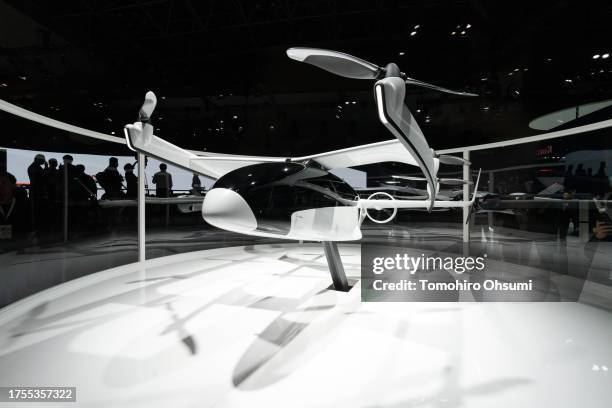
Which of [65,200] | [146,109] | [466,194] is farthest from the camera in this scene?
[466,194]

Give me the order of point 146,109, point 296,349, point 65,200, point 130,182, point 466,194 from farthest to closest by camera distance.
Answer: point 466,194 → point 130,182 → point 65,200 → point 146,109 → point 296,349

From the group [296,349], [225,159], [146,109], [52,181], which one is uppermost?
[146,109]

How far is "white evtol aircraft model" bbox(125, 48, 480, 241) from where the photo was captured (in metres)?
1.80

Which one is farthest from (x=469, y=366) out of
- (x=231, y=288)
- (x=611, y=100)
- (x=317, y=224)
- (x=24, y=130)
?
(x=24, y=130)

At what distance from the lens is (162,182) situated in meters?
5.20

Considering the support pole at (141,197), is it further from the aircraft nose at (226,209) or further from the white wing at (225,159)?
the aircraft nose at (226,209)

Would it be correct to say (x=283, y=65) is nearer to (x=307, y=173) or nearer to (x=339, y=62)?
(x=307, y=173)

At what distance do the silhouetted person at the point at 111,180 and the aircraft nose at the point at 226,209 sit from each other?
11.4 ft

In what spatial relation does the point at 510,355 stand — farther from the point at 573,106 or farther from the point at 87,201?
the point at 87,201

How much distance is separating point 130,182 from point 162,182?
533 mm

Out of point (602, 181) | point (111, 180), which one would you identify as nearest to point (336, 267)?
point (602, 181)

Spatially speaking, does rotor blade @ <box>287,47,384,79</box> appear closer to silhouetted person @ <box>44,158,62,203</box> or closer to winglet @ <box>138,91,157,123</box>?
winglet @ <box>138,91,157,123</box>

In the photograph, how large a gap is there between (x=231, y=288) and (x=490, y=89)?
16.9ft

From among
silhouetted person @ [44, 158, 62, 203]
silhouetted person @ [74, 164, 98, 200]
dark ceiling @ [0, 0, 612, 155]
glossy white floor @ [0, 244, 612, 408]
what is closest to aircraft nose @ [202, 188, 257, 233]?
glossy white floor @ [0, 244, 612, 408]
